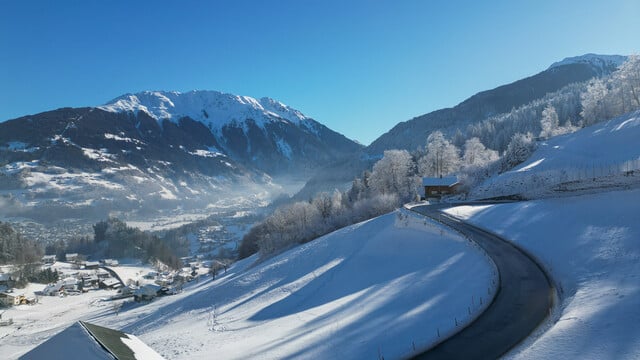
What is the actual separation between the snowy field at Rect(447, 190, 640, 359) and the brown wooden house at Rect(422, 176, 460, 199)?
29721mm

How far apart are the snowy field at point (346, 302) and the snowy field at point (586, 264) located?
158 inches

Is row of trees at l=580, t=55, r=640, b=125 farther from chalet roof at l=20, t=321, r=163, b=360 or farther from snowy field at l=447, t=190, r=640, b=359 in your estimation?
chalet roof at l=20, t=321, r=163, b=360

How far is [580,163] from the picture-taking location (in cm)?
5762

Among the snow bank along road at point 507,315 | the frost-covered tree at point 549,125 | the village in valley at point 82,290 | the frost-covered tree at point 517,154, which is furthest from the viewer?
the frost-covered tree at point 549,125

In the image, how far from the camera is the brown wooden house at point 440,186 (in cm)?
6853

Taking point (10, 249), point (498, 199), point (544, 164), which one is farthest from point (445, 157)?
point (10, 249)

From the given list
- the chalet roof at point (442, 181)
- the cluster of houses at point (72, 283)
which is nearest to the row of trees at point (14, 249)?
the cluster of houses at point (72, 283)

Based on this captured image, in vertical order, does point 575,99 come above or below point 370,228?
above

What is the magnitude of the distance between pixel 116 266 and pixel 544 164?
13740 centimetres

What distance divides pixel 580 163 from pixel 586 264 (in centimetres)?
4526

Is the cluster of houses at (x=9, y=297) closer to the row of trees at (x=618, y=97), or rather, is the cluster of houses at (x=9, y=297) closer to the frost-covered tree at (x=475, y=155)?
the frost-covered tree at (x=475, y=155)

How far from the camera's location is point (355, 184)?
115 m

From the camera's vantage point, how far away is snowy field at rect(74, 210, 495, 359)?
1902cm

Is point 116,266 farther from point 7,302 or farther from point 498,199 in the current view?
point 498,199
